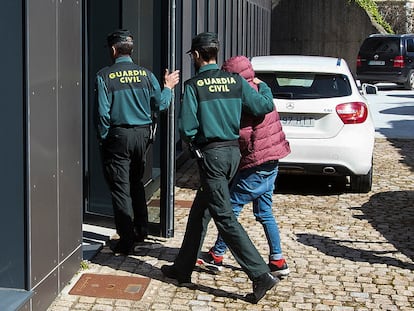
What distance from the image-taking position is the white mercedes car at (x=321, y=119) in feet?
30.9

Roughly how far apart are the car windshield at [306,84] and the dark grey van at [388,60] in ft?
59.8

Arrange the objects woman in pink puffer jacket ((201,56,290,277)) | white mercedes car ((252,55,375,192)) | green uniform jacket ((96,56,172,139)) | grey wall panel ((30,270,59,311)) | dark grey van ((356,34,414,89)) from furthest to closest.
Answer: dark grey van ((356,34,414,89)) → white mercedes car ((252,55,375,192)) → green uniform jacket ((96,56,172,139)) → woman in pink puffer jacket ((201,56,290,277)) → grey wall panel ((30,270,59,311))

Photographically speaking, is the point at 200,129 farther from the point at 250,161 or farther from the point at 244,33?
the point at 244,33

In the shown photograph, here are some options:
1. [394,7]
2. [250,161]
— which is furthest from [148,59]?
[394,7]

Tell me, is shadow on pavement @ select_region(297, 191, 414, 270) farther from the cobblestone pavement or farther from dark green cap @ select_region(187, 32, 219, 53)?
dark green cap @ select_region(187, 32, 219, 53)

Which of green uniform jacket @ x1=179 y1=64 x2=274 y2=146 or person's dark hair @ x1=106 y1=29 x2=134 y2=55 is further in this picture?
person's dark hair @ x1=106 y1=29 x2=134 y2=55

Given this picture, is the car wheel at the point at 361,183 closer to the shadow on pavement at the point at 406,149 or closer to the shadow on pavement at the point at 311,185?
the shadow on pavement at the point at 311,185

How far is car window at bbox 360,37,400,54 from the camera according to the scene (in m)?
27.4

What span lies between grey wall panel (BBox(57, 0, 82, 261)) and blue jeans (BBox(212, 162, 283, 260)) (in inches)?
47.2

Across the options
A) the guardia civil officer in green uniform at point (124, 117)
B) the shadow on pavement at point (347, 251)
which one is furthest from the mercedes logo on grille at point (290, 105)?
the guardia civil officer in green uniform at point (124, 117)

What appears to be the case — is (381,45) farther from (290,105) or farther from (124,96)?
(124,96)

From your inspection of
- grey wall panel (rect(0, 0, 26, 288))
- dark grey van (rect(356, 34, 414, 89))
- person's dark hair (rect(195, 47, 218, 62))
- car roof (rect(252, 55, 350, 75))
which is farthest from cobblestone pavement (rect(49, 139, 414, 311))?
dark grey van (rect(356, 34, 414, 89))

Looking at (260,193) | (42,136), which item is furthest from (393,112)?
(42,136)

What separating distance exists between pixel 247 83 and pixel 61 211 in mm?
1575
